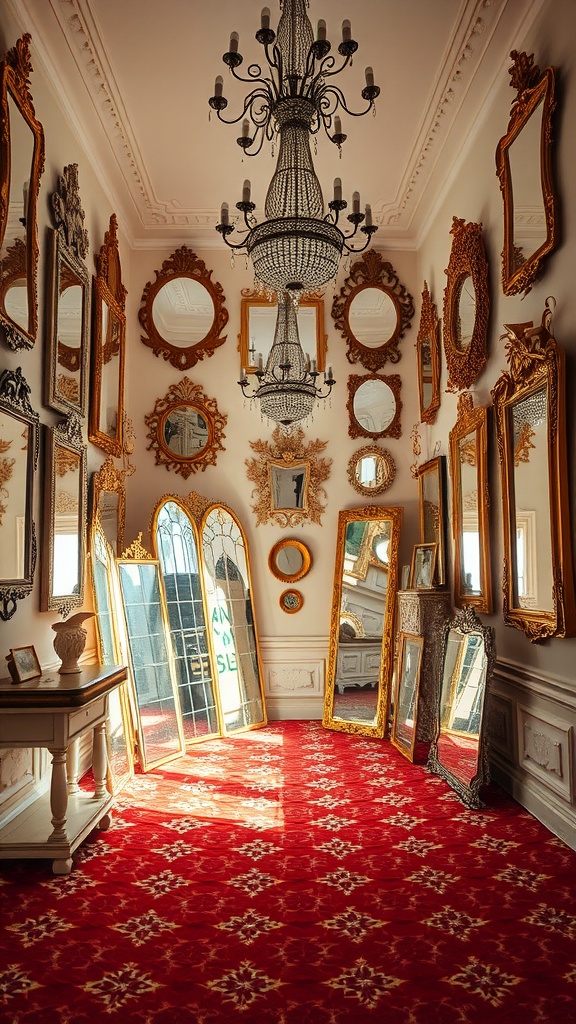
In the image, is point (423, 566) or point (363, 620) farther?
point (363, 620)

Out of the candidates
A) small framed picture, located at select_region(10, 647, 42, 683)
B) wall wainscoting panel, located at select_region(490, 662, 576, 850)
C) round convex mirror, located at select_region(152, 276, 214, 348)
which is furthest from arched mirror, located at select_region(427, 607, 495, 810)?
round convex mirror, located at select_region(152, 276, 214, 348)

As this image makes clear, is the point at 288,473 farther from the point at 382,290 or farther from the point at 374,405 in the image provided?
the point at 382,290

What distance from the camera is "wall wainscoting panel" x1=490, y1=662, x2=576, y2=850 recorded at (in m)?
3.78

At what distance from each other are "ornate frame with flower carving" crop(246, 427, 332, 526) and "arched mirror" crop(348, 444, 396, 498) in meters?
0.27

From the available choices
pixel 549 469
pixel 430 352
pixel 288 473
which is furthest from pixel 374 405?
pixel 549 469

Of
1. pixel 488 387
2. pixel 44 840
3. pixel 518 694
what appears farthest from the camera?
pixel 488 387

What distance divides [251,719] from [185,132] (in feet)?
17.0

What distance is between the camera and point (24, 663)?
385 cm

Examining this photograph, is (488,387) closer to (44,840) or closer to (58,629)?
(58,629)

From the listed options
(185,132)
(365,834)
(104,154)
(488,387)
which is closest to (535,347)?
(488,387)

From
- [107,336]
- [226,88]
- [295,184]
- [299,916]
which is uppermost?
[226,88]

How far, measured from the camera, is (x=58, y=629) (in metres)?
4.06

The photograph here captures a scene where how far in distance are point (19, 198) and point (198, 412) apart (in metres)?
3.51

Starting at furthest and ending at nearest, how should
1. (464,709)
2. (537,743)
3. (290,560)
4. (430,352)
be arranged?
(290,560) < (430,352) < (464,709) < (537,743)
